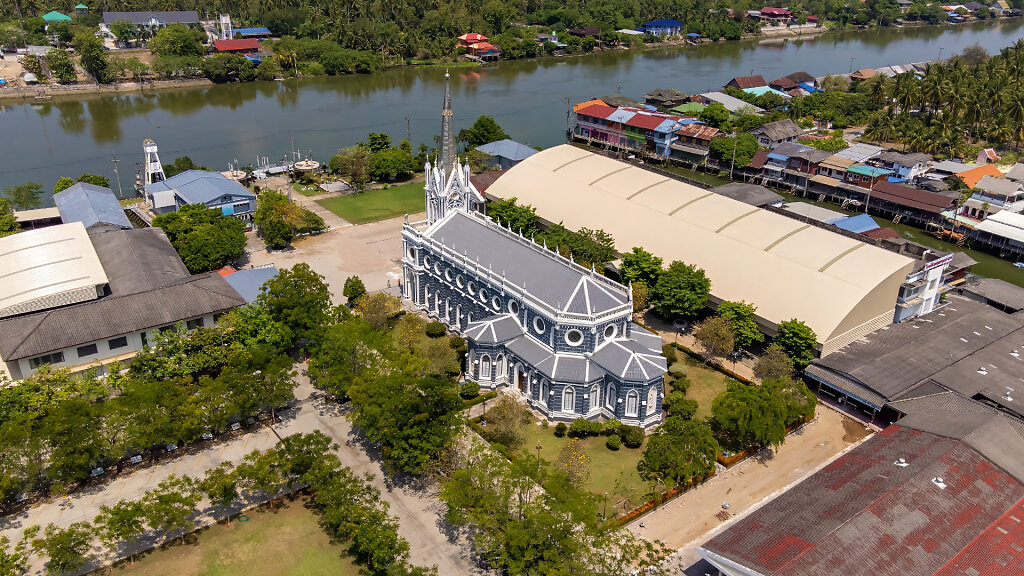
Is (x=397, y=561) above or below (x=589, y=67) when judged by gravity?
below

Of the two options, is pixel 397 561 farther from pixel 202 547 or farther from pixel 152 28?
pixel 152 28

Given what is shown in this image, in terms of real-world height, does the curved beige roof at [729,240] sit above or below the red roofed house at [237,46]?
below

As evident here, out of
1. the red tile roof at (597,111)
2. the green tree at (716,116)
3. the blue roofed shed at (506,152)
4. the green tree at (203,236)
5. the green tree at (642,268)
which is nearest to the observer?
the green tree at (642,268)

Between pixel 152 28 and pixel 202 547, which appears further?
pixel 152 28

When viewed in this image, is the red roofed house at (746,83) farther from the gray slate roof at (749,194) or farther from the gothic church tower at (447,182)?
the gothic church tower at (447,182)

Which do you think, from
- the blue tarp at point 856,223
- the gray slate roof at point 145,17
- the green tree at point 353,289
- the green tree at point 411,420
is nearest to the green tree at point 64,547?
the green tree at point 411,420

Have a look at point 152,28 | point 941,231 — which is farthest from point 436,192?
point 152,28

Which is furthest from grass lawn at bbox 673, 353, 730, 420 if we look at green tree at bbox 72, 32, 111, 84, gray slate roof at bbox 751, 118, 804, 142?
green tree at bbox 72, 32, 111, 84
